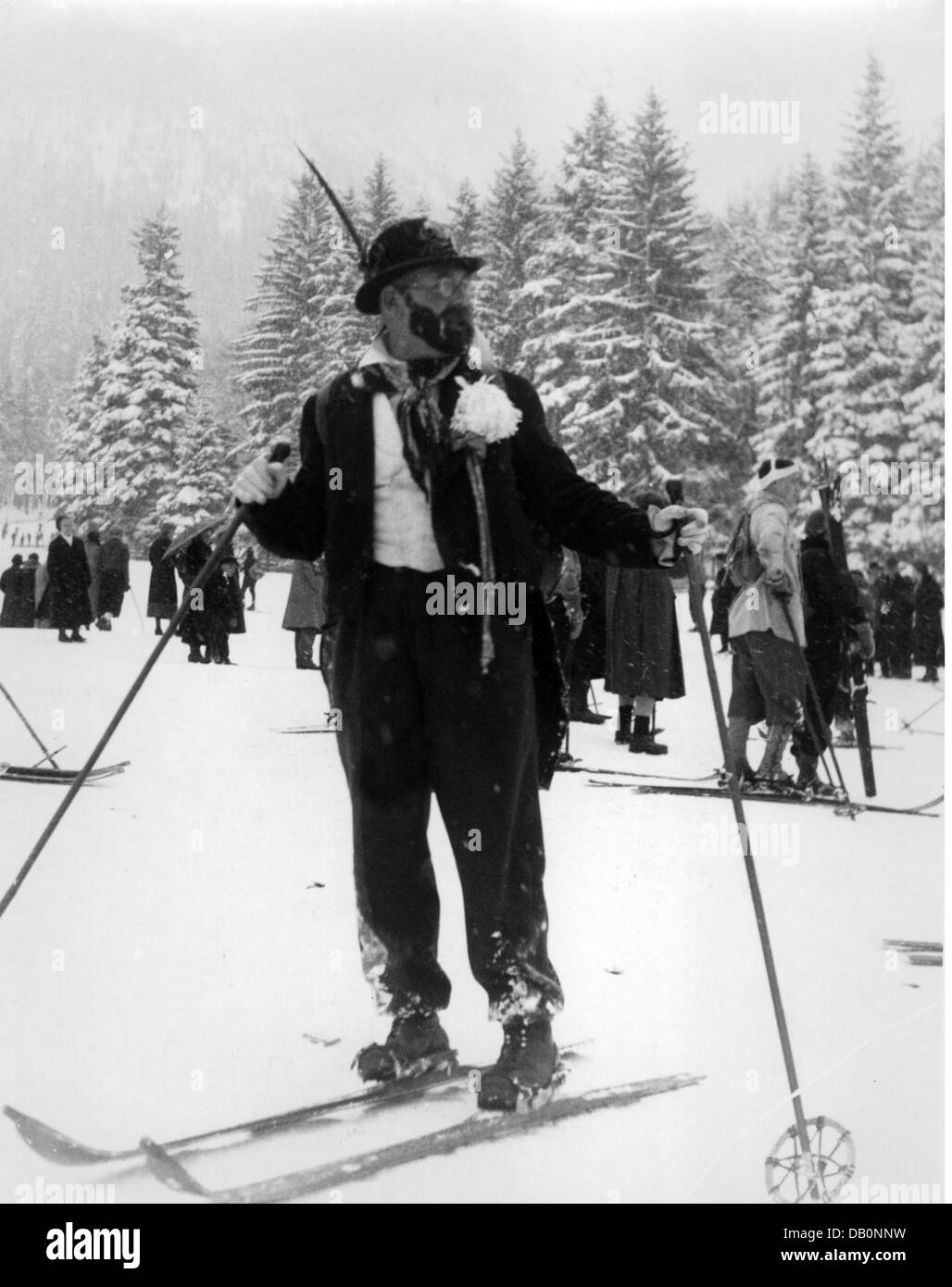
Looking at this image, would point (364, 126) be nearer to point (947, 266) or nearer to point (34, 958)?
point (947, 266)

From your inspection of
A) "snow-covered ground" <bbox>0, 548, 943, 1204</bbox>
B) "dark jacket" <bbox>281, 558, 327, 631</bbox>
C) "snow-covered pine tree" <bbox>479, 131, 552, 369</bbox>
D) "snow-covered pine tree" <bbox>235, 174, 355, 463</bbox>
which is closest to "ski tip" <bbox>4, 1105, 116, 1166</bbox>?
"snow-covered ground" <bbox>0, 548, 943, 1204</bbox>

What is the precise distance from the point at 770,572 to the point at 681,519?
10.5ft

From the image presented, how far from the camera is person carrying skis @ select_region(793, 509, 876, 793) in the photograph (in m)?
6.03

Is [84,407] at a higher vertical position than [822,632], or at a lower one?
higher

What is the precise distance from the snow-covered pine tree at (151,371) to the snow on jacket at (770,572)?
2.81 metres

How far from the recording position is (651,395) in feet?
12.7

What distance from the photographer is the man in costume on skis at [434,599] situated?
272 centimetres

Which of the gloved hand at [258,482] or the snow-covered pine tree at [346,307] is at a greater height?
the snow-covered pine tree at [346,307]

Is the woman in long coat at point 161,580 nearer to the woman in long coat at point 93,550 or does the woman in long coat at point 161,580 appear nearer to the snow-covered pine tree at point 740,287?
the woman in long coat at point 93,550

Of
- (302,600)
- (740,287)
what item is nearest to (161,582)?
(740,287)

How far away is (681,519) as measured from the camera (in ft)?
8.91

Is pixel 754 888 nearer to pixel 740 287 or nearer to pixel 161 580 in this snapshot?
pixel 740 287

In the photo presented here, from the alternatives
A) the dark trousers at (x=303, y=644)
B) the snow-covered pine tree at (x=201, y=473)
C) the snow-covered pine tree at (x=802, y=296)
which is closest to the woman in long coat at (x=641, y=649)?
the dark trousers at (x=303, y=644)
